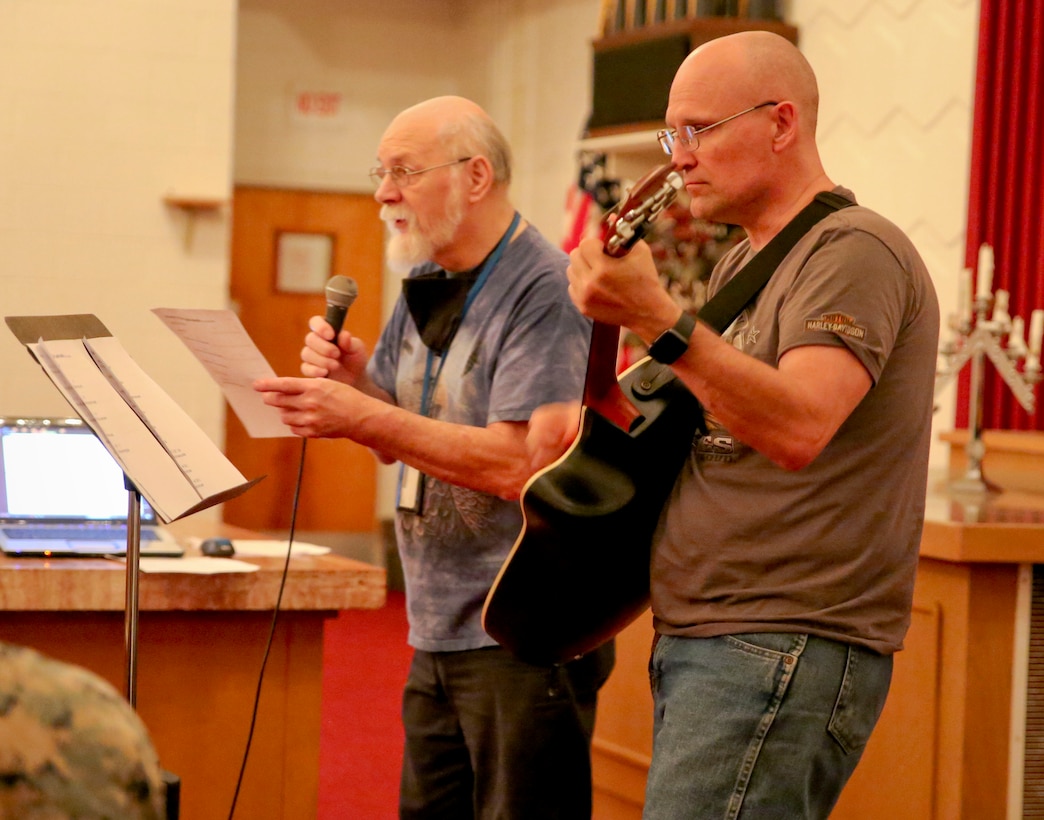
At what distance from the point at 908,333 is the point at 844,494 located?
20cm

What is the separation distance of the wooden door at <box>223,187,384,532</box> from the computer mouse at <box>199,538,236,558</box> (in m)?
4.99

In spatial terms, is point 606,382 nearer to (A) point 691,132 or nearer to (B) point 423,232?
(A) point 691,132

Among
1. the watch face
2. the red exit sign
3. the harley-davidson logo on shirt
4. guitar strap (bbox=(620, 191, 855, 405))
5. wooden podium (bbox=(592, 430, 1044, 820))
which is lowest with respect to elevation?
wooden podium (bbox=(592, 430, 1044, 820))

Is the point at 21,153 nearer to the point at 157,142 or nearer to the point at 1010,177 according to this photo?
the point at 157,142

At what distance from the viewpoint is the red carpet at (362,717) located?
149 inches

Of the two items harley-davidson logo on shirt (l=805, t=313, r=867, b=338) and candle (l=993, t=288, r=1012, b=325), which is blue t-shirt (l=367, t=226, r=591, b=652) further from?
candle (l=993, t=288, r=1012, b=325)

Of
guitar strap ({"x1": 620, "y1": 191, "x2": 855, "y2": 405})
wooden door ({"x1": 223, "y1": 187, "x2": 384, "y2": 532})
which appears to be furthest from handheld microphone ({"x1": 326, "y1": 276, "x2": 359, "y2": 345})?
wooden door ({"x1": 223, "y1": 187, "x2": 384, "y2": 532})

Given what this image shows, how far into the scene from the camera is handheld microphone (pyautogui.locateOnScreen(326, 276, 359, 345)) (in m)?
2.08

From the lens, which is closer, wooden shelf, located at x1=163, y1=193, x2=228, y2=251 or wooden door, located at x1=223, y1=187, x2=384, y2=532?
wooden shelf, located at x1=163, y1=193, x2=228, y2=251

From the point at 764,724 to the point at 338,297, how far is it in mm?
990

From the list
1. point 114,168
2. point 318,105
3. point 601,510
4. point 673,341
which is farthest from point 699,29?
point 673,341

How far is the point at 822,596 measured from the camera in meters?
1.44

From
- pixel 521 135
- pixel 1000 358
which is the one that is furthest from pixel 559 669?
pixel 521 135

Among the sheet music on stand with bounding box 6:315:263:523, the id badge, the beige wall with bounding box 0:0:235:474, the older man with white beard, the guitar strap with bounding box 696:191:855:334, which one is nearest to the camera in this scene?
the guitar strap with bounding box 696:191:855:334
